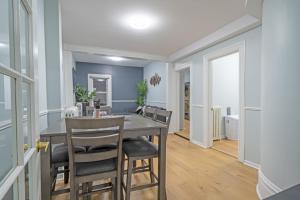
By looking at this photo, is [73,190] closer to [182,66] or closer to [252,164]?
[252,164]

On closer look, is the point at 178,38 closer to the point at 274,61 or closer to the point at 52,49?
the point at 274,61

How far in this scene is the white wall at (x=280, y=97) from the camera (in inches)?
53.0

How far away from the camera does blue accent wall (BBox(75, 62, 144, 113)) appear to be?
666cm

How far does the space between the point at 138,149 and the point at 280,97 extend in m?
1.45

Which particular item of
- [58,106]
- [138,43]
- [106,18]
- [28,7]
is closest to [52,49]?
[58,106]

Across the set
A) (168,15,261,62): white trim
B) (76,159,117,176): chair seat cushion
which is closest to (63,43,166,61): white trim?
(168,15,261,62): white trim

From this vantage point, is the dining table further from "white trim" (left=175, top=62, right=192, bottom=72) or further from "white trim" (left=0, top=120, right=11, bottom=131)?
"white trim" (left=175, top=62, right=192, bottom=72)

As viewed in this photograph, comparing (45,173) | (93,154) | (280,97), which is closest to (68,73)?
(45,173)

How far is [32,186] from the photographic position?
81 centimetres

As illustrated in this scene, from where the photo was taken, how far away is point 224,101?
4402 millimetres

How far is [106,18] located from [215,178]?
2927mm

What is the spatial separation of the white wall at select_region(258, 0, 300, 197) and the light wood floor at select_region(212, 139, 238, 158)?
4.93ft

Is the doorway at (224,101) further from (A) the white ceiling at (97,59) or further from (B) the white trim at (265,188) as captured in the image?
(A) the white ceiling at (97,59)

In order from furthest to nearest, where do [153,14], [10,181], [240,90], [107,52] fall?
1. [107,52]
2. [240,90]
3. [153,14]
4. [10,181]
